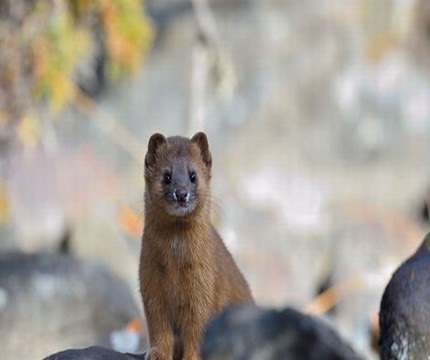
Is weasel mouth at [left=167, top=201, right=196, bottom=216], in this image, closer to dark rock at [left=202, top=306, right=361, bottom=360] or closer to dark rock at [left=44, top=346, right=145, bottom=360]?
dark rock at [left=44, top=346, right=145, bottom=360]

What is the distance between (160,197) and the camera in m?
4.74

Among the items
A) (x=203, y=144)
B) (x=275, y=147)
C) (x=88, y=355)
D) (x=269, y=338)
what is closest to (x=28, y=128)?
(x=275, y=147)

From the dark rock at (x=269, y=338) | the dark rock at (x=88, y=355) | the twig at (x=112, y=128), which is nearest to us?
the dark rock at (x=269, y=338)

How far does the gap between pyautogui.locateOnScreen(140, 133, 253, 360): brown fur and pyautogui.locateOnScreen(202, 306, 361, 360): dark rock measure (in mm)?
1225

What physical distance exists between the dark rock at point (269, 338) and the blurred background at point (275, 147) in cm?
690

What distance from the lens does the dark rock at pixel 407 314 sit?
3.89 m

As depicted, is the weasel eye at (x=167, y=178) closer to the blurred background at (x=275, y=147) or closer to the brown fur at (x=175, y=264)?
the brown fur at (x=175, y=264)

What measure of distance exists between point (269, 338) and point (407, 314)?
0.64 meters

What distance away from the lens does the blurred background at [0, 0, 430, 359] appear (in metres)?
11.4

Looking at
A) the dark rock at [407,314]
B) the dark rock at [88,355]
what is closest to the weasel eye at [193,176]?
the dark rock at [88,355]

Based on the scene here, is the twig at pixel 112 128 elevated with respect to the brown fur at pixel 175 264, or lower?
elevated

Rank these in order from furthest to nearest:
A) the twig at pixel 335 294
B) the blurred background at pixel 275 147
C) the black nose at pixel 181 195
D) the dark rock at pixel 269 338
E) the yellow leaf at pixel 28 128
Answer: the blurred background at pixel 275 147 < the twig at pixel 335 294 < the yellow leaf at pixel 28 128 < the black nose at pixel 181 195 < the dark rock at pixel 269 338

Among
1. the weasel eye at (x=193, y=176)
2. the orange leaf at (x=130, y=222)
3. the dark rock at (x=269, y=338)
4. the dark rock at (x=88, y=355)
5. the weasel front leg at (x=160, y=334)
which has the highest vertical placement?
the orange leaf at (x=130, y=222)

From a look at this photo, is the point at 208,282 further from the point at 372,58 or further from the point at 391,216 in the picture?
the point at 372,58
